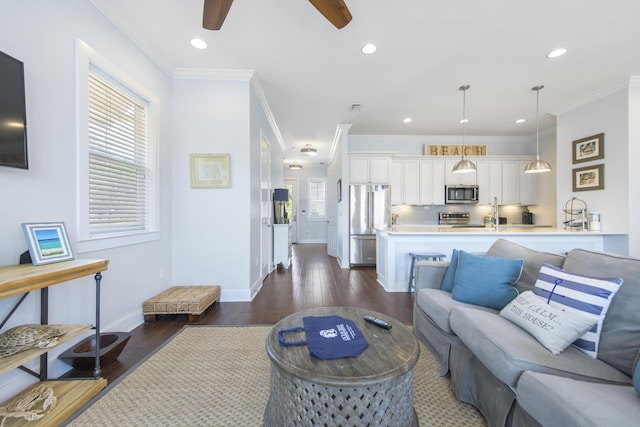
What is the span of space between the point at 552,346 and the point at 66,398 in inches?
98.6

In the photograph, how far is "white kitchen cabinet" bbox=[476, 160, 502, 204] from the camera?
5.73 m

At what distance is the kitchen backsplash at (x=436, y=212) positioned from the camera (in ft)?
19.9

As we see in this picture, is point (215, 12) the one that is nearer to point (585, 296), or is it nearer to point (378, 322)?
point (378, 322)

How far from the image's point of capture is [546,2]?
83.7 inches

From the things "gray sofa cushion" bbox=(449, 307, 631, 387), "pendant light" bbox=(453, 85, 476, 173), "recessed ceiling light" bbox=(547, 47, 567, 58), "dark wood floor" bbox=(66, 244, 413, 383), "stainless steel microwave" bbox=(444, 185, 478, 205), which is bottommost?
"dark wood floor" bbox=(66, 244, 413, 383)

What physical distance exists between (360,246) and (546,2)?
13.4ft

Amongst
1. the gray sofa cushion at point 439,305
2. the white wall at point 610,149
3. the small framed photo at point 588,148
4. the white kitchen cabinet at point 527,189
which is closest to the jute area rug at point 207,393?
the gray sofa cushion at point 439,305

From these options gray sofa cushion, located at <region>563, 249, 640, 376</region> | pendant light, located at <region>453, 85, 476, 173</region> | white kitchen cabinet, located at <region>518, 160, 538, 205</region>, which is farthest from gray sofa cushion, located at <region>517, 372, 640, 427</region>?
white kitchen cabinet, located at <region>518, 160, 538, 205</region>

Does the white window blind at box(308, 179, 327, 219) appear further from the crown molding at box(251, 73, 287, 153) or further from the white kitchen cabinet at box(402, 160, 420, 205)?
the white kitchen cabinet at box(402, 160, 420, 205)

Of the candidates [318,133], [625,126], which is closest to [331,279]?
[318,133]

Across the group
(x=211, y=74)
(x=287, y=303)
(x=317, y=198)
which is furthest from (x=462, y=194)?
(x=211, y=74)

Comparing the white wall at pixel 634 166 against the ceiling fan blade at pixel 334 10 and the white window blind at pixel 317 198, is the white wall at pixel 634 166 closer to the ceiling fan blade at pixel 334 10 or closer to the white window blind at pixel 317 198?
the ceiling fan blade at pixel 334 10

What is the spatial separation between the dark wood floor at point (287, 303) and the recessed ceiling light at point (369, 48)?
2.83 meters

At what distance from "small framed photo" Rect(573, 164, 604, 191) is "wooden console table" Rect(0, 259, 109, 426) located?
6.03 metres
